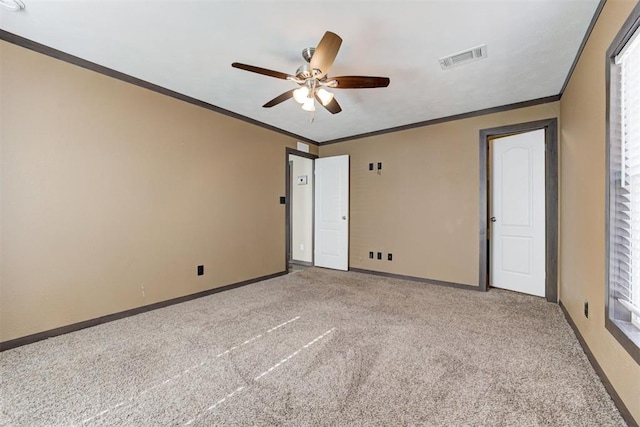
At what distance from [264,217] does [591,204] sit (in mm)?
3608

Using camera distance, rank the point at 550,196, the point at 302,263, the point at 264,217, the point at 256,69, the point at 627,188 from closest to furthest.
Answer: the point at 627,188 → the point at 256,69 → the point at 550,196 → the point at 264,217 → the point at 302,263

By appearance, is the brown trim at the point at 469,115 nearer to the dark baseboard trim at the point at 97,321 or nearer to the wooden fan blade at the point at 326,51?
the wooden fan blade at the point at 326,51

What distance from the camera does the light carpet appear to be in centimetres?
141

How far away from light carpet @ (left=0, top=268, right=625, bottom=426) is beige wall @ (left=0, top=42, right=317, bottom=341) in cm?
40

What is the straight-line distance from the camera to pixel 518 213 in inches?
139

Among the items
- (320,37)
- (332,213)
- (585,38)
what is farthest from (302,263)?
(585,38)

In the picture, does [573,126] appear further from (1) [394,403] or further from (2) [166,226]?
(2) [166,226]

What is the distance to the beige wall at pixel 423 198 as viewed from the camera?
3701 millimetres

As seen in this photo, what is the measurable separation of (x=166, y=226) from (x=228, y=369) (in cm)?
187

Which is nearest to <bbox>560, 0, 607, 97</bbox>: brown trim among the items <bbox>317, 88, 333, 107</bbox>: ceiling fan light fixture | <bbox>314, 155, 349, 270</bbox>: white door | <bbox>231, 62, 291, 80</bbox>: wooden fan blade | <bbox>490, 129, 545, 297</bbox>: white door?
<bbox>490, 129, 545, 297</bbox>: white door

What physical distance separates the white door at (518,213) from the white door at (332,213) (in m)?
2.25

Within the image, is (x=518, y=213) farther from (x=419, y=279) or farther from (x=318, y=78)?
(x=318, y=78)

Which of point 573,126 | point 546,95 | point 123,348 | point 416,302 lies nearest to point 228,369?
point 123,348

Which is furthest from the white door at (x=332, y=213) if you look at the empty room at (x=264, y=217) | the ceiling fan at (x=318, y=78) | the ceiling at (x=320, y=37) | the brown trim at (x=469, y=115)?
the ceiling fan at (x=318, y=78)
